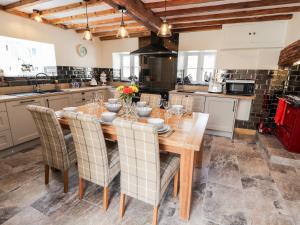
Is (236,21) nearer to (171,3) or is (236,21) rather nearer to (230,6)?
(230,6)

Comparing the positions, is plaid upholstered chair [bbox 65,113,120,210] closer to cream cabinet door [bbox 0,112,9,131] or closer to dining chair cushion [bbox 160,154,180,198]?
dining chair cushion [bbox 160,154,180,198]

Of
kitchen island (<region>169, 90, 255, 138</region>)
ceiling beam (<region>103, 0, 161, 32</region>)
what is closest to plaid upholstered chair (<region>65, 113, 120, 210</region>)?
ceiling beam (<region>103, 0, 161, 32</region>)

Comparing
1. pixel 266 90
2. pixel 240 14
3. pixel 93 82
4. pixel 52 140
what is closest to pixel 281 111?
pixel 266 90

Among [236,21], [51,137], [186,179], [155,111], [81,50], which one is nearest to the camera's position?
[186,179]

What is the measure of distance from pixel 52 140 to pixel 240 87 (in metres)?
3.36

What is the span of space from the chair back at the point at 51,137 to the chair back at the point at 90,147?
0.19 metres

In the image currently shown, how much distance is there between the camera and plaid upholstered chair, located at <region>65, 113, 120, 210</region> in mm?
1358

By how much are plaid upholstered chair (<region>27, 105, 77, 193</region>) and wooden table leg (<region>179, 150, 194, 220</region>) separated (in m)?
1.14

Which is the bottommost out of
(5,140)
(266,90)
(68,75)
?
(5,140)

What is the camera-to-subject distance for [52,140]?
1651mm

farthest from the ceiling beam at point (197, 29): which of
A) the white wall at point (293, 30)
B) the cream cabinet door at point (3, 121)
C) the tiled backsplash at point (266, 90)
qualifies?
the cream cabinet door at point (3, 121)

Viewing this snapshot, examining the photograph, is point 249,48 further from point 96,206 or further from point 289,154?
point 96,206

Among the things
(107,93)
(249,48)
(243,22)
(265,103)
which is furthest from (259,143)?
(107,93)

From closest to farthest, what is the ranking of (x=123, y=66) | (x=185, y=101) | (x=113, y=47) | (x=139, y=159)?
(x=139, y=159)
(x=185, y=101)
(x=113, y=47)
(x=123, y=66)
